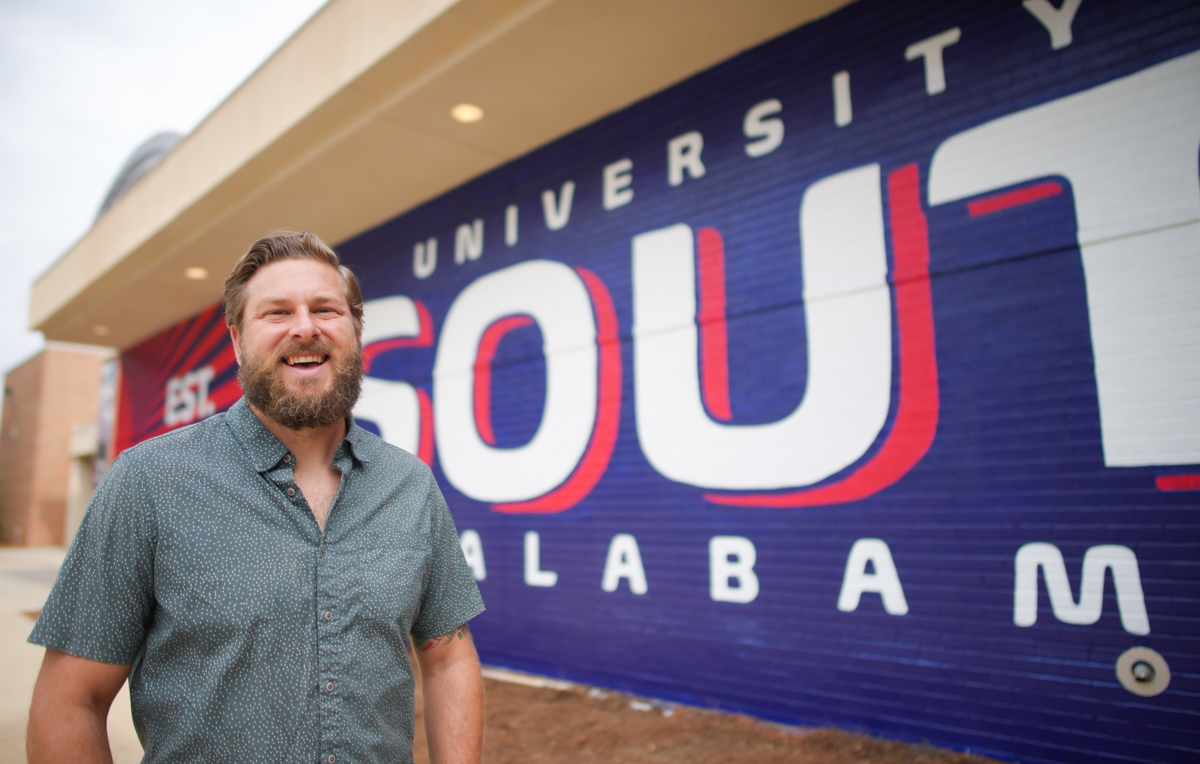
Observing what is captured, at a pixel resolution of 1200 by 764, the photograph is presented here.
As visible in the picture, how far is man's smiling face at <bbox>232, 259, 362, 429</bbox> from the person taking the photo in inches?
63.7

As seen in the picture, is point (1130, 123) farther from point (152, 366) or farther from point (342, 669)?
point (152, 366)

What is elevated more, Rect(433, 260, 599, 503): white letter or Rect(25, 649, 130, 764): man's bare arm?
Rect(433, 260, 599, 503): white letter

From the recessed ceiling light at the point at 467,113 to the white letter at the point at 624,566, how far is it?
345 cm

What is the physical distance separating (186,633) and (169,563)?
0.14m

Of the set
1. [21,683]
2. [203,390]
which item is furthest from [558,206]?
[203,390]

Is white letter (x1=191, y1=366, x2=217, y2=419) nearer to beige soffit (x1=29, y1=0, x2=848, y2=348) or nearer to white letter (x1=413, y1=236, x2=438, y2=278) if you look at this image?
beige soffit (x1=29, y1=0, x2=848, y2=348)

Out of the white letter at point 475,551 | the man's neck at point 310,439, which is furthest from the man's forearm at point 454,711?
the white letter at point 475,551

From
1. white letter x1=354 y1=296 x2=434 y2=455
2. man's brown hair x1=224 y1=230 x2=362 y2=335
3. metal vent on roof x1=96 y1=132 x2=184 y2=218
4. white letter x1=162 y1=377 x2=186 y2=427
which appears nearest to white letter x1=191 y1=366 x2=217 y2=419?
white letter x1=162 y1=377 x2=186 y2=427

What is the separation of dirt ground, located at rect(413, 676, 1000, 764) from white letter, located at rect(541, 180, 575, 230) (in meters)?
3.69

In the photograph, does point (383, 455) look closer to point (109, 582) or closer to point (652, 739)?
point (109, 582)

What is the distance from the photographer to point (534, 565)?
582cm

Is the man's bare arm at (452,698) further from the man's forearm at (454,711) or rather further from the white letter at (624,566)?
the white letter at (624,566)

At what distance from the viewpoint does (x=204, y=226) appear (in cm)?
777

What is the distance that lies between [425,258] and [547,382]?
2210 millimetres
